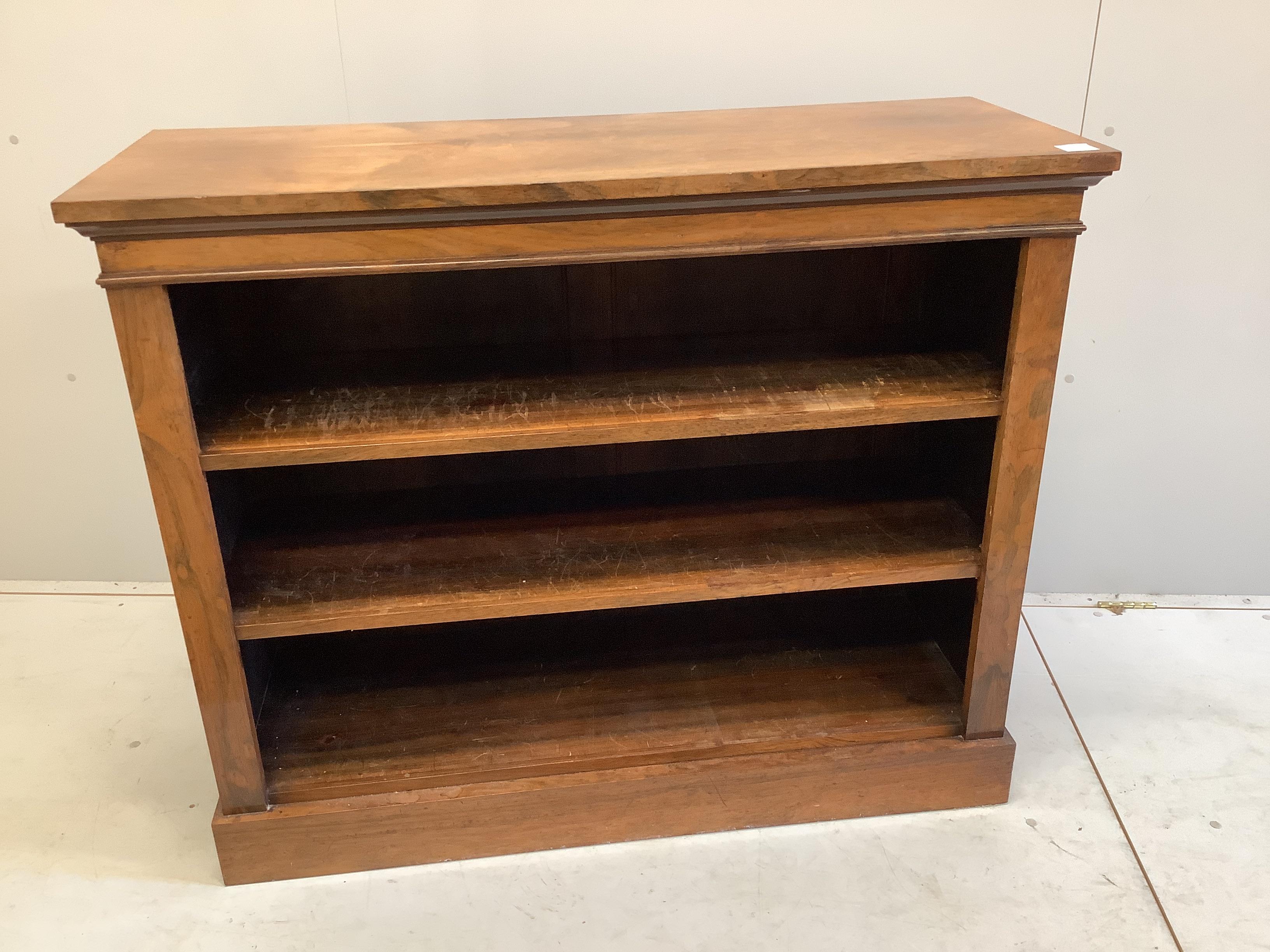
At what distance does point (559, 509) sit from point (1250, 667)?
1560 millimetres

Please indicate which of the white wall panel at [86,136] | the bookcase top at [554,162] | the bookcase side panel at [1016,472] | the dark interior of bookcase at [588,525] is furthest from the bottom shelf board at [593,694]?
the bookcase top at [554,162]

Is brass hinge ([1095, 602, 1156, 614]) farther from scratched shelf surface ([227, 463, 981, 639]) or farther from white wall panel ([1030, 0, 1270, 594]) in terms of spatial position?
scratched shelf surface ([227, 463, 981, 639])

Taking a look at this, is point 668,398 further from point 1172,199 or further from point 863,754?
point 1172,199

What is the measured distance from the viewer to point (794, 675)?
2.03 m

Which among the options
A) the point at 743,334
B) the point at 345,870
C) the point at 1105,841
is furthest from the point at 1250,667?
the point at 345,870

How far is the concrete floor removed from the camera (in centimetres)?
169

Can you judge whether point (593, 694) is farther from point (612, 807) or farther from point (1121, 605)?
point (1121, 605)

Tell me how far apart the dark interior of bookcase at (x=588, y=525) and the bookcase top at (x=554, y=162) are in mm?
213

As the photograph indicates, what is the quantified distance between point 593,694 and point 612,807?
0.23 meters

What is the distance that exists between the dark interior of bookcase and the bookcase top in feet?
0.70

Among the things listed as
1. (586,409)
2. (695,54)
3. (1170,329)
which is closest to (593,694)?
(586,409)

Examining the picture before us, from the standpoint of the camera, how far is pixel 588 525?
1.90 m

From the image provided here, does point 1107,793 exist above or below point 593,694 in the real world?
below

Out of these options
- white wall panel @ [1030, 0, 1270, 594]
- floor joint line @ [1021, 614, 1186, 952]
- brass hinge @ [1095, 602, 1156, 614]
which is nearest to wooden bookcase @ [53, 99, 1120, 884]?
floor joint line @ [1021, 614, 1186, 952]
